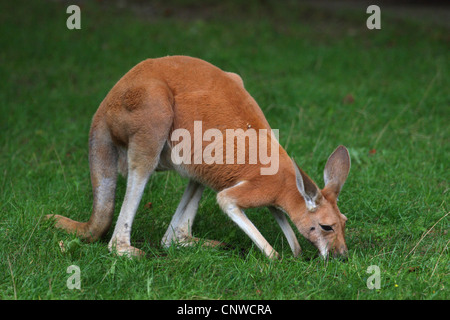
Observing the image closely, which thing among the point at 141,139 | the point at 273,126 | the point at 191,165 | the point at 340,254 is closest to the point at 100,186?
the point at 141,139

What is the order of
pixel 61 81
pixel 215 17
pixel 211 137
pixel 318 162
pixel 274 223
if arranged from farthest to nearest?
pixel 215 17 < pixel 61 81 < pixel 318 162 < pixel 274 223 < pixel 211 137

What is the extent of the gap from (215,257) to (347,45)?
5.69 metres

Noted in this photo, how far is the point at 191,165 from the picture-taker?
4.45 meters

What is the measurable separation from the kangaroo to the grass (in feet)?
0.58

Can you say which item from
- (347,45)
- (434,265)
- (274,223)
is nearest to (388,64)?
(347,45)

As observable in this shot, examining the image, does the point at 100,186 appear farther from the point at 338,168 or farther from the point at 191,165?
Answer: the point at 338,168

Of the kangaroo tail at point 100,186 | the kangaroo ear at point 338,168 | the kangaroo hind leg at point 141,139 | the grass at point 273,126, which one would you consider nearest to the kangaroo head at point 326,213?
the kangaroo ear at point 338,168

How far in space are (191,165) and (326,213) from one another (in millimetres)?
1024

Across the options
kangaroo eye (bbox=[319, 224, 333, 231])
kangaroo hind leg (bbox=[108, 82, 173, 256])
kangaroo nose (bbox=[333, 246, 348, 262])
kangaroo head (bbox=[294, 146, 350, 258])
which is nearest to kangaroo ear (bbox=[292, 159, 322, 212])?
kangaroo head (bbox=[294, 146, 350, 258])

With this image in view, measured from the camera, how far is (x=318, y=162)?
5621mm

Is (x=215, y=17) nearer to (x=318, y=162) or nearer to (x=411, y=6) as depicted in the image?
(x=411, y=6)

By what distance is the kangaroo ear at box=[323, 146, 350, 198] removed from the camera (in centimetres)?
419

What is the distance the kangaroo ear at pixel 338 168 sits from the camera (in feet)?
13.7

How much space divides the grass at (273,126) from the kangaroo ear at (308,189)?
14.8 inches
